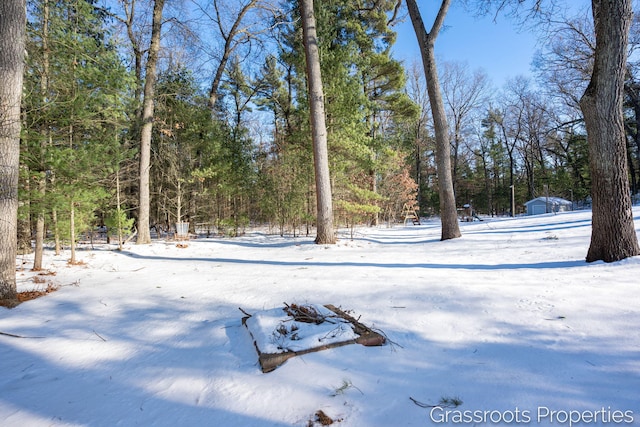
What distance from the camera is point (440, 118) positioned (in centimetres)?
854

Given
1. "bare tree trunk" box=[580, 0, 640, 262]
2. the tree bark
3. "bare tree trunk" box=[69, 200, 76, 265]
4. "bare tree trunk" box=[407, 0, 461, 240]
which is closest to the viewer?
the tree bark

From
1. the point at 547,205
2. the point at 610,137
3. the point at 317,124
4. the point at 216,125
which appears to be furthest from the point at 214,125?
the point at 547,205

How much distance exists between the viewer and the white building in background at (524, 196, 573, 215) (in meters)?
22.0

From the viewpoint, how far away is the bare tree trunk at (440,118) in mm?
8266

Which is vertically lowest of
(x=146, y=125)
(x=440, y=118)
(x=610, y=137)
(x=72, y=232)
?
(x=72, y=232)

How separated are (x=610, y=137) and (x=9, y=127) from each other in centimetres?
769

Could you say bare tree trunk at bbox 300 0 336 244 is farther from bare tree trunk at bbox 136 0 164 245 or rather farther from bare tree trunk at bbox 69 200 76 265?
bare tree trunk at bbox 69 200 76 265

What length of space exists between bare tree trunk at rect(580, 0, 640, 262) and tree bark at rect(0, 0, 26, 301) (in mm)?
7364

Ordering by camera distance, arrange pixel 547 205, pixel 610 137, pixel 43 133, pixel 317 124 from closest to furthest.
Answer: pixel 610 137
pixel 43 133
pixel 317 124
pixel 547 205

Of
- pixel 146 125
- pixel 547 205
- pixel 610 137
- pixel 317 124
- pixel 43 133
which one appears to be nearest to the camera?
pixel 610 137

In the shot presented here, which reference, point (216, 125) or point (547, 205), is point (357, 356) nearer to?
point (216, 125)

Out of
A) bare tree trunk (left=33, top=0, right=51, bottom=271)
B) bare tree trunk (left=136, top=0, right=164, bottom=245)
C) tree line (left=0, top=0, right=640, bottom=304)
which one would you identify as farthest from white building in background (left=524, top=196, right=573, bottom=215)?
bare tree trunk (left=33, top=0, right=51, bottom=271)

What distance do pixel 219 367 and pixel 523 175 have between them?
41555mm

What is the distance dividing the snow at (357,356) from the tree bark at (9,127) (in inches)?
23.4
